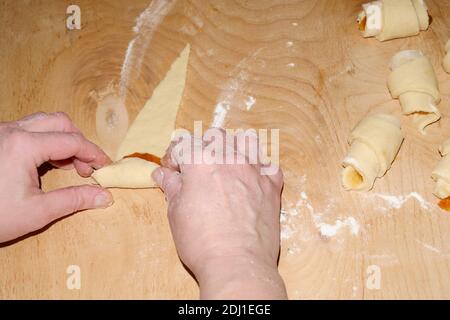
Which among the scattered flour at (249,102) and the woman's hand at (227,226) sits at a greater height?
the scattered flour at (249,102)

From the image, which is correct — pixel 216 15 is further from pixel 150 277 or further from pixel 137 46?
pixel 150 277

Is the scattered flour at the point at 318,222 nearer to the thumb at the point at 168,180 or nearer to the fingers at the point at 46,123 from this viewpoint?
the thumb at the point at 168,180

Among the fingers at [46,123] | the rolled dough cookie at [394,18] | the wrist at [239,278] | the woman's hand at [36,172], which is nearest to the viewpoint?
the wrist at [239,278]

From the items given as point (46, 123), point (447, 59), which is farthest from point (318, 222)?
point (46, 123)

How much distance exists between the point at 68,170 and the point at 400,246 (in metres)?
0.86

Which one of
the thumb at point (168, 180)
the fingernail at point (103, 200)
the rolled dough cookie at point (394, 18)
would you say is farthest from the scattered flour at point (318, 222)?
the rolled dough cookie at point (394, 18)

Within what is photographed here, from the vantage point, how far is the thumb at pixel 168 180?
1.20m

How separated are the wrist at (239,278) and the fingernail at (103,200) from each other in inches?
14.4

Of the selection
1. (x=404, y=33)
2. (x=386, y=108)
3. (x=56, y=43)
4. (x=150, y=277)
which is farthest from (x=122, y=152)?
(x=404, y=33)

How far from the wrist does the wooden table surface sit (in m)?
0.20

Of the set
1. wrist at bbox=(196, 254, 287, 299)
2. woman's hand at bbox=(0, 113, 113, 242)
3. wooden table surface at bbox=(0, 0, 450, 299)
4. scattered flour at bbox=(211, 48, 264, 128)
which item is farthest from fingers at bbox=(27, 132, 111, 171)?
wrist at bbox=(196, 254, 287, 299)

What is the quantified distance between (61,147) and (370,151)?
747mm

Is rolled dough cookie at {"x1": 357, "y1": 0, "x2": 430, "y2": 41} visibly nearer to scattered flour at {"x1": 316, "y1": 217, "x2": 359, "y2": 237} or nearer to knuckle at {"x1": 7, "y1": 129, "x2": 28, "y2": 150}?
scattered flour at {"x1": 316, "y1": 217, "x2": 359, "y2": 237}

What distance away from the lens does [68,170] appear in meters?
1.41
